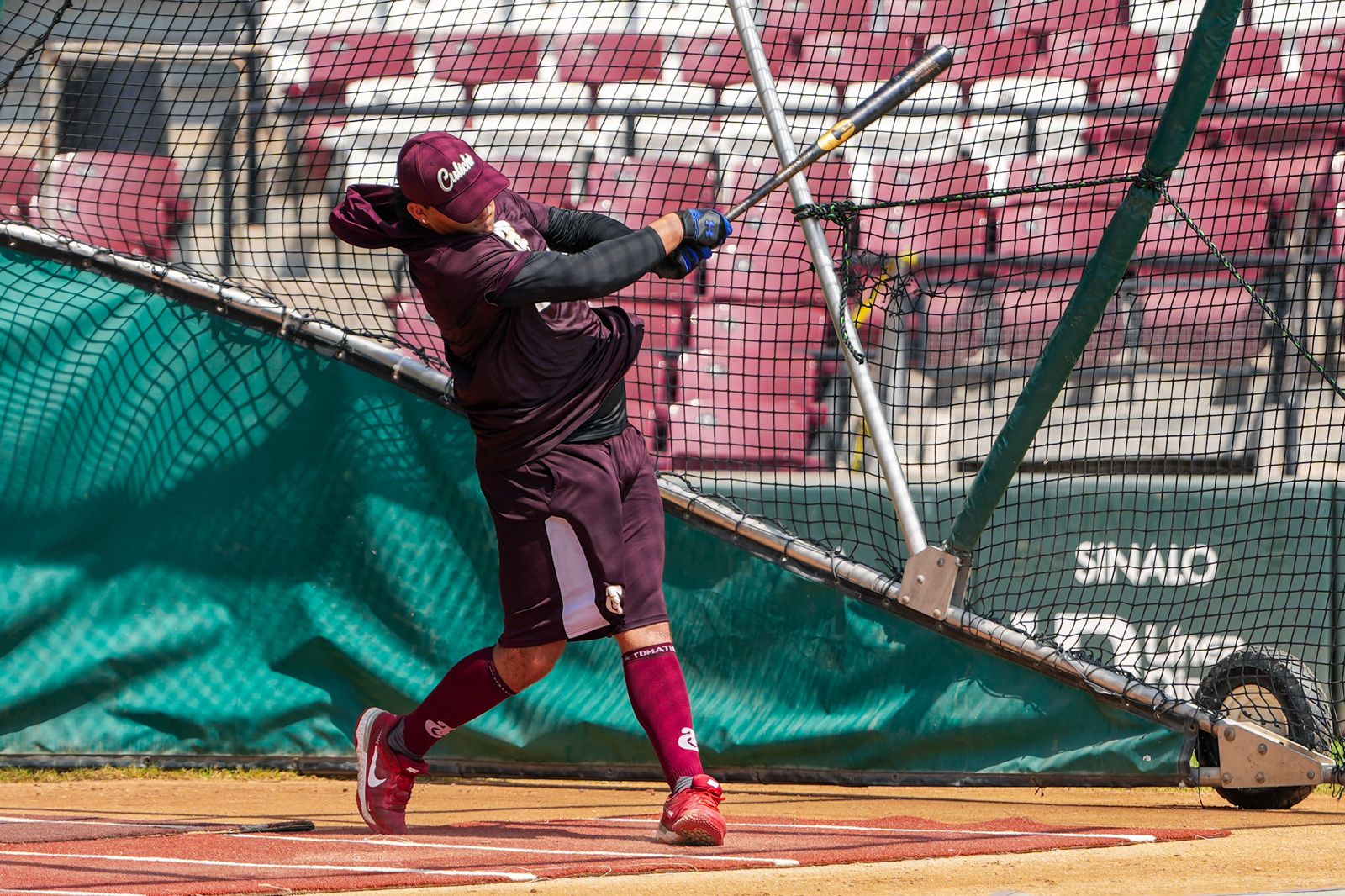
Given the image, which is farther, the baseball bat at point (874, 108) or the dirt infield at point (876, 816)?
the baseball bat at point (874, 108)

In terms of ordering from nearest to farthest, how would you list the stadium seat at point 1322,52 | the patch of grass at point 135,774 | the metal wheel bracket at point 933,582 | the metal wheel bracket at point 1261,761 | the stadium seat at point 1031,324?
the metal wheel bracket at point 1261,761
the metal wheel bracket at point 933,582
the patch of grass at point 135,774
the stadium seat at point 1031,324
the stadium seat at point 1322,52

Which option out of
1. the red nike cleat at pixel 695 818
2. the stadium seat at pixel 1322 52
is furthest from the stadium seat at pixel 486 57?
the red nike cleat at pixel 695 818

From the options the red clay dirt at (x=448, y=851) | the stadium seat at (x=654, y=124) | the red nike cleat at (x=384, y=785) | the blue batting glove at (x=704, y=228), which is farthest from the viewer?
the stadium seat at (x=654, y=124)

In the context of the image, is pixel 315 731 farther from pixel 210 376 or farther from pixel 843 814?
pixel 843 814

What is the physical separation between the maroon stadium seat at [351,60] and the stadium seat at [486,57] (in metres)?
0.13

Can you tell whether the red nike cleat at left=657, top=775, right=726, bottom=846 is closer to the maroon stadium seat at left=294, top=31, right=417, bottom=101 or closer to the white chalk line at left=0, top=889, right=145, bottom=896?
the white chalk line at left=0, top=889, right=145, bottom=896

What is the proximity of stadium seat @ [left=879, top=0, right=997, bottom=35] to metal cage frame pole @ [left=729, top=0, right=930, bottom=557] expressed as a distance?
1515 mm

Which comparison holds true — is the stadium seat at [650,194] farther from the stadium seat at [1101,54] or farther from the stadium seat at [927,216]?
the stadium seat at [1101,54]

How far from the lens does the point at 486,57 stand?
592 cm

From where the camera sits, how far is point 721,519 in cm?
462

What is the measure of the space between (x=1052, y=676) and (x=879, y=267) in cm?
152

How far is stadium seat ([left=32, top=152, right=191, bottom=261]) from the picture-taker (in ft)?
17.0

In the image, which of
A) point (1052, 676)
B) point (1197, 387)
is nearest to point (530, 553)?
point (1052, 676)

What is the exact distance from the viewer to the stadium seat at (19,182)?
5.14 meters
